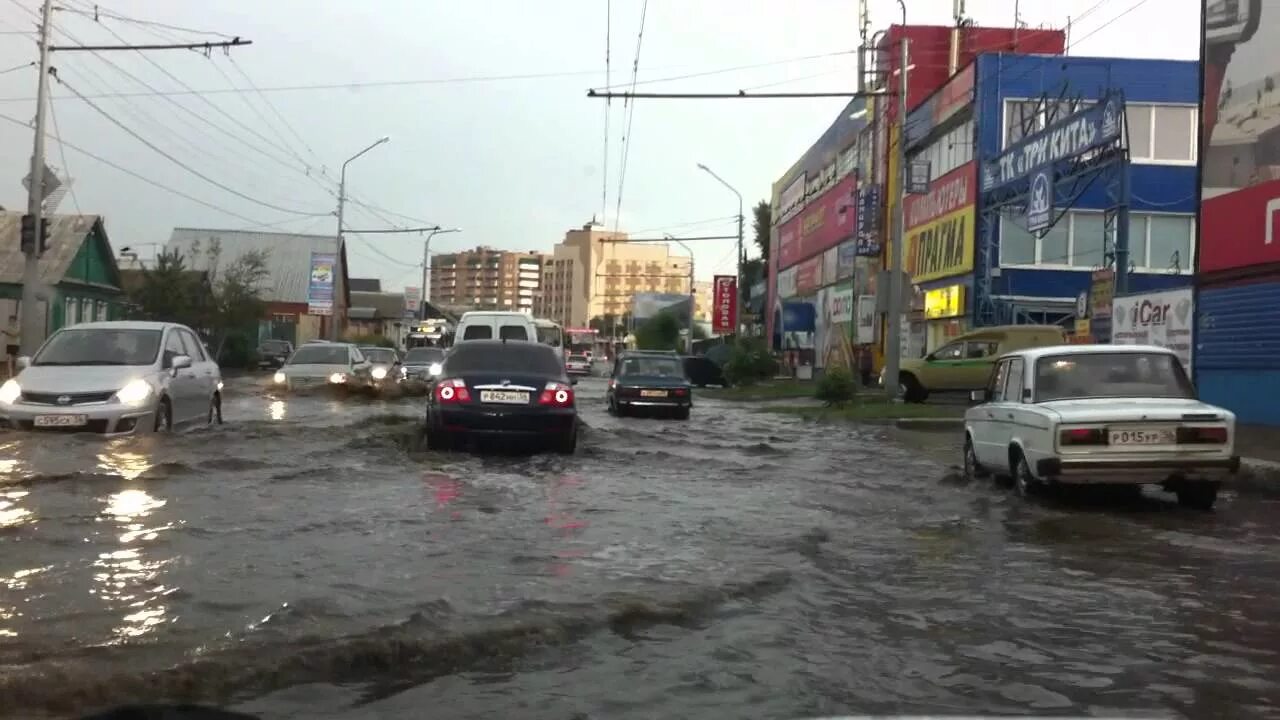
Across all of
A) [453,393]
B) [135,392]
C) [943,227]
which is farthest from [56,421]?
[943,227]

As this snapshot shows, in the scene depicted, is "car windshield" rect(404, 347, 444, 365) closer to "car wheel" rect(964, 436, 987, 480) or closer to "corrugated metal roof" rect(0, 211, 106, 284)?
"corrugated metal roof" rect(0, 211, 106, 284)

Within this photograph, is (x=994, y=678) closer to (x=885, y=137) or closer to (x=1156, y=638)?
(x=1156, y=638)

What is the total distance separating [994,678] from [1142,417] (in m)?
5.78

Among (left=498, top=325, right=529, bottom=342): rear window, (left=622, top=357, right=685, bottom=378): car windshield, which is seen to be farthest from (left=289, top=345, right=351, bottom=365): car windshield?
(left=622, top=357, right=685, bottom=378): car windshield

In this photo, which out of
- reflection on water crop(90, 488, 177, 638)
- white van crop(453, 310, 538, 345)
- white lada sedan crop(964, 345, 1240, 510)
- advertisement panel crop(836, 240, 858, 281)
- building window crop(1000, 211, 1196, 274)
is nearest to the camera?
reflection on water crop(90, 488, 177, 638)

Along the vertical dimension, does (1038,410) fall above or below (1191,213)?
below

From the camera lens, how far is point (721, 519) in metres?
9.72

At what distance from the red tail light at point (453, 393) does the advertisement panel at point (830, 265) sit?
44.0m

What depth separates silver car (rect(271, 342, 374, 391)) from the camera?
25700 mm

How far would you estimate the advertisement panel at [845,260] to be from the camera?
2041 inches

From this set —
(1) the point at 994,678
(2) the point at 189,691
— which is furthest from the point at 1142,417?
(2) the point at 189,691

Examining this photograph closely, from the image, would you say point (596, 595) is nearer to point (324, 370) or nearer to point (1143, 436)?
point (1143, 436)

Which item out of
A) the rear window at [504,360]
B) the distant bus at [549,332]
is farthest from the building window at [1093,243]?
the rear window at [504,360]

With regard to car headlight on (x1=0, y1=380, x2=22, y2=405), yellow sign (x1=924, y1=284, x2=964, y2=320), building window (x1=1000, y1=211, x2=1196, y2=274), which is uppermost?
building window (x1=1000, y1=211, x2=1196, y2=274)
